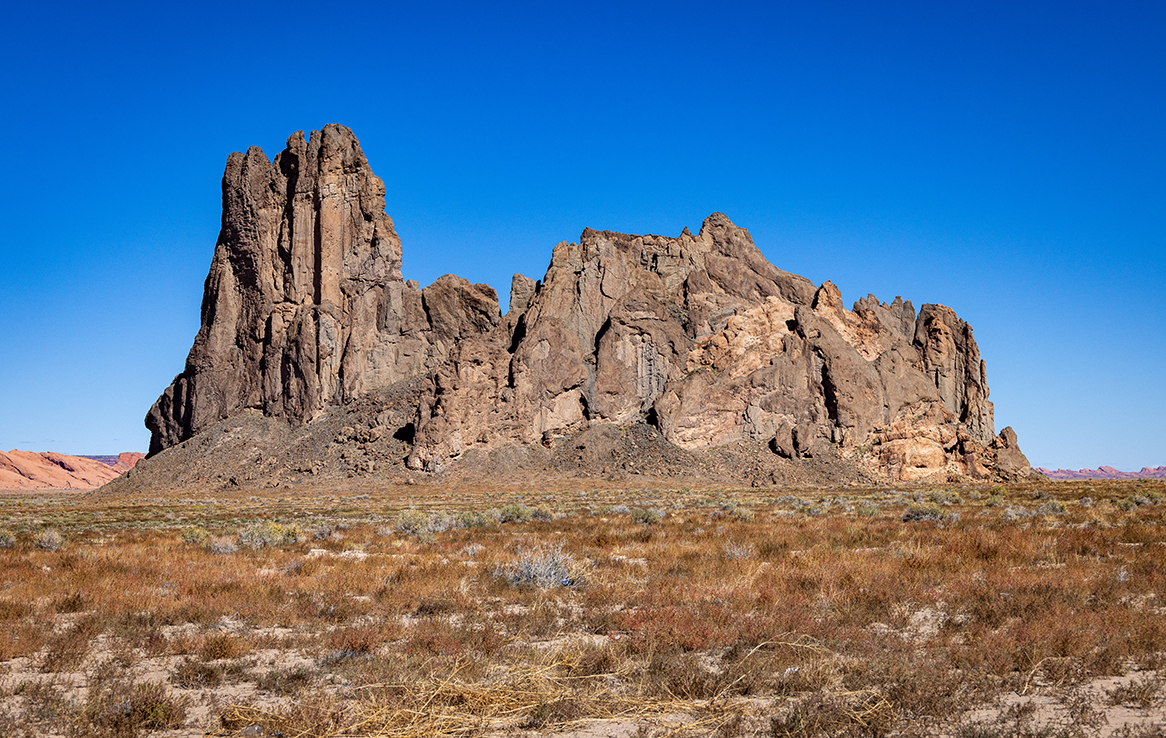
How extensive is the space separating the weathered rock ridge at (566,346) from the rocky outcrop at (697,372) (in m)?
0.20

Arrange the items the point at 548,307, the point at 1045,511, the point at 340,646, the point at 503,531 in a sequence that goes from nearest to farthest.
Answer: the point at 340,646 → the point at 503,531 → the point at 1045,511 → the point at 548,307

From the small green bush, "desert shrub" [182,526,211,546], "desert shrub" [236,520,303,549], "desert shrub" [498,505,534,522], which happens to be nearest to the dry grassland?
"desert shrub" [236,520,303,549]

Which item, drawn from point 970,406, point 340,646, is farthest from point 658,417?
point 340,646

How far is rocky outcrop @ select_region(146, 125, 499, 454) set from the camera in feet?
294

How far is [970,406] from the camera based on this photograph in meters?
103

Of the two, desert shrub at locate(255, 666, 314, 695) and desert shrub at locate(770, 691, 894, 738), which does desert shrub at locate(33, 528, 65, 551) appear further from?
desert shrub at locate(770, 691, 894, 738)

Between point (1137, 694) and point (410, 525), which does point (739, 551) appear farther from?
point (410, 525)

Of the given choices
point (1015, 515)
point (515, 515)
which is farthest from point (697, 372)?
point (1015, 515)

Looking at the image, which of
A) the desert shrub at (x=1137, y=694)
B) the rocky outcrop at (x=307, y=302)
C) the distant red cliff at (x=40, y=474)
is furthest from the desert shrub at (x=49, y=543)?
the distant red cliff at (x=40, y=474)

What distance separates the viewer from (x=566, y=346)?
85.6 meters

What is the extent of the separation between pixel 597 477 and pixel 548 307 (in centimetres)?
2101

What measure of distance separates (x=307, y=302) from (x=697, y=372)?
4496cm

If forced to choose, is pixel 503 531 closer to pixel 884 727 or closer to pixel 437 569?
pixel 437 569

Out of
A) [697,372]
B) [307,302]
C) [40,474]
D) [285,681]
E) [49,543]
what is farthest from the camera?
[40,474]
